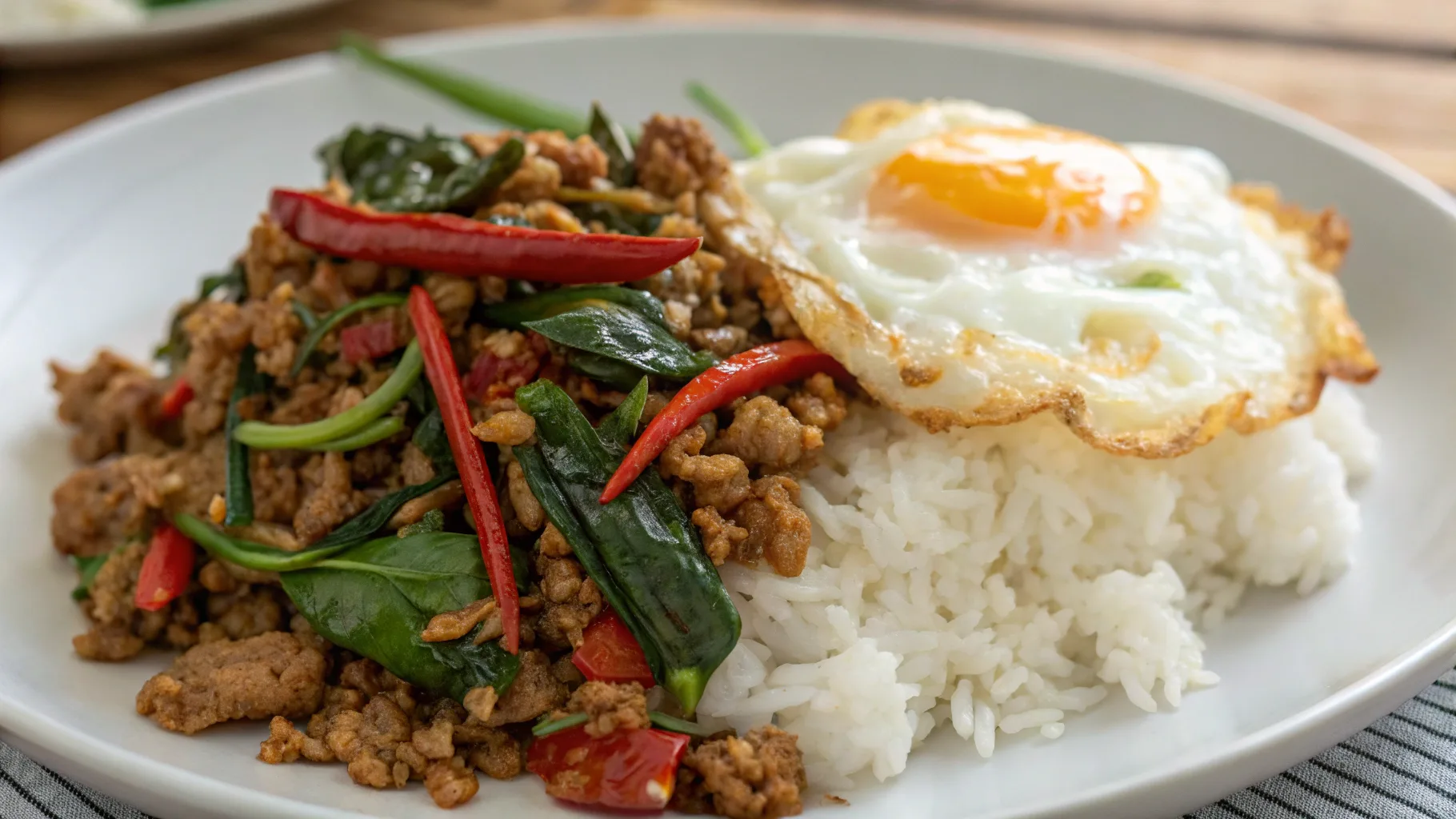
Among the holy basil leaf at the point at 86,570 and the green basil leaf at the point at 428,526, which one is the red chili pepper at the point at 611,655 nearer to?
the green basil leaf at the point at 428,526

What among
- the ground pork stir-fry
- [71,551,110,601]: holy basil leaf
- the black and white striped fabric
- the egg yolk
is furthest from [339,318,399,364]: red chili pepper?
the egg yolk

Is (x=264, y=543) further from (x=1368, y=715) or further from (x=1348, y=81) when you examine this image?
(x=1348, y=81)

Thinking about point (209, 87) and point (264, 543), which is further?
point (209, 87)

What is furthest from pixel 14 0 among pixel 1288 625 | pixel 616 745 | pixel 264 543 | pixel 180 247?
pixel 1288 625

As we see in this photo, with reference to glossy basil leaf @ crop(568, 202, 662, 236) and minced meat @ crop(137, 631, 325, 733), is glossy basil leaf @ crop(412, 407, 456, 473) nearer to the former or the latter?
minced meat @ crop(137, 631, 325, 733)

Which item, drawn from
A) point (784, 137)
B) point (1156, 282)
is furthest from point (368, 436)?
point (784, 137)

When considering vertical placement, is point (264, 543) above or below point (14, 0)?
below
